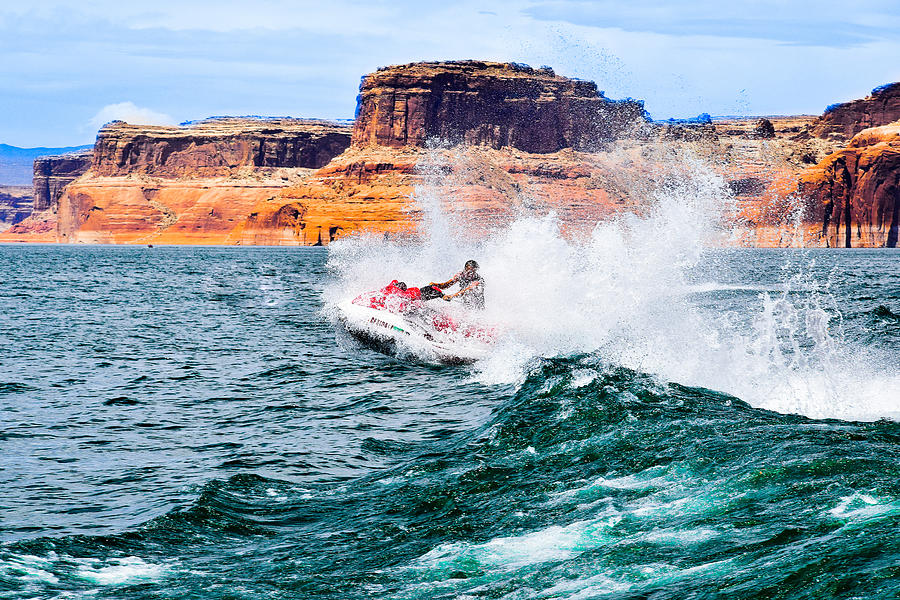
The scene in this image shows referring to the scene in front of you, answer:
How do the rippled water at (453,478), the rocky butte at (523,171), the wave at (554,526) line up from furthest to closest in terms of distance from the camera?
the rocky butte at (523,171), the rippled water at (453,478), the wave at (554,526)

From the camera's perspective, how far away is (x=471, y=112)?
176625 millimetres

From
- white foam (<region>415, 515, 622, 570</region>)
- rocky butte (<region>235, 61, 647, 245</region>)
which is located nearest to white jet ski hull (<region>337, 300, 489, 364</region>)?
white foam (<region>415, 515, 622, 570</region>)

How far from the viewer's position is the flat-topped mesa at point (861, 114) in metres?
173

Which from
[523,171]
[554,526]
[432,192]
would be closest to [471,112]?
[523,171]

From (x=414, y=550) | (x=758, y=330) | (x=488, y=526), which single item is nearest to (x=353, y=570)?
(x=414, y=550)

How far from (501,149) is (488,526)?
16966cm

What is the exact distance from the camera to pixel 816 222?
140m

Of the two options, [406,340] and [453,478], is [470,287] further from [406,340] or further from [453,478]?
[453,478]

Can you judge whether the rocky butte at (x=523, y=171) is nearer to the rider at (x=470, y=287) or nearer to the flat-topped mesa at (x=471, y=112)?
the flat-topped mesa at (x=471, y=112)

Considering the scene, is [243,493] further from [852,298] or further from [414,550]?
[852,298]

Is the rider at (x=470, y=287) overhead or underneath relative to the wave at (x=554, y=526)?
overhead

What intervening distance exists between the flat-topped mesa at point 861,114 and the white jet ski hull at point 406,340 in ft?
593

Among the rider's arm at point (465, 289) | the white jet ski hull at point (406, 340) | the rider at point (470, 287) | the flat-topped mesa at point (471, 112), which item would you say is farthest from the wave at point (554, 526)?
the flat-topped mesa at point (471, 112)

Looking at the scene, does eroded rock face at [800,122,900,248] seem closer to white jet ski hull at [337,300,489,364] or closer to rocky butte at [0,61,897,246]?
rocky butte at [0,61,897,246]
